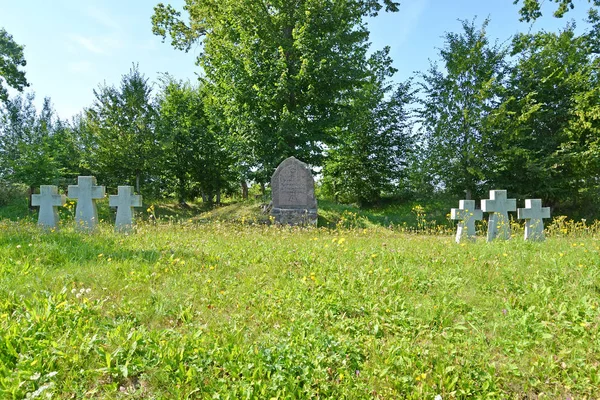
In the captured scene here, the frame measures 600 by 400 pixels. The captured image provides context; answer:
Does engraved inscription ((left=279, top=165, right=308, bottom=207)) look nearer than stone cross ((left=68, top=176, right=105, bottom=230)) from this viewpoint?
No

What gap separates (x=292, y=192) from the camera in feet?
38.9

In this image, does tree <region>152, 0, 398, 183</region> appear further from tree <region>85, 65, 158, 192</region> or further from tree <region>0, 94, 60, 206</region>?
tree <region>0, 94, 60, 206</region>

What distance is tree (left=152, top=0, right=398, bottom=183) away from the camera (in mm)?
12789

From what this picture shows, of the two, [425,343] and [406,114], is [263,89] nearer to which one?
[406,114]

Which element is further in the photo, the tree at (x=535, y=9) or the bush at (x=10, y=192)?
the bush at (x=10, y=192)

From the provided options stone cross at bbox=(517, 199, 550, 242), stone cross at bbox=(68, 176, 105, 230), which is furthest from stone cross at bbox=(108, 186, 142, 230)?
stone cross at bbox=(517, 199, 550, 242)

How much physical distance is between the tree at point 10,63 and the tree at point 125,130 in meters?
4.02

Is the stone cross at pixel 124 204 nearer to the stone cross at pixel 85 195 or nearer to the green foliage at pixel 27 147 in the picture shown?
the stone cross at pixel 85 195

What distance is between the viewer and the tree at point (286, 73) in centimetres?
1279

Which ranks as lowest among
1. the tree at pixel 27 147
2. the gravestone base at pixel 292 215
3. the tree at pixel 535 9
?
the gravestone base at pixel 292 215

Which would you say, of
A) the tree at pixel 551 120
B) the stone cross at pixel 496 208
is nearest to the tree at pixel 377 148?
the tree at pixel 551 120

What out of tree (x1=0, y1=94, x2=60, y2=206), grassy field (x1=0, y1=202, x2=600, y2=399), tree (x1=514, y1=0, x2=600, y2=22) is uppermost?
tree (x1=514, y1=0, x2=600, y2=22)

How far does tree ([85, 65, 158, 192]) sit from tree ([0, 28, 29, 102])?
13.2 ft

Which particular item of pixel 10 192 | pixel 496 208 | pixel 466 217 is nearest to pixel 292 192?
pixel 466 217
